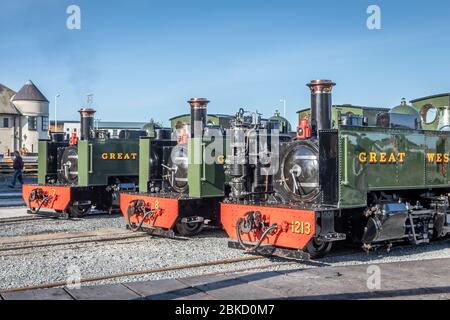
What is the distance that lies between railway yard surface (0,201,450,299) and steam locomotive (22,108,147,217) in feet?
Answer: 8.59

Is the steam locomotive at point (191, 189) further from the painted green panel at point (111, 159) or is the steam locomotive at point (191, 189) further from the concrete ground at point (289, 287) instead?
the concrete ground at point (289, 287)

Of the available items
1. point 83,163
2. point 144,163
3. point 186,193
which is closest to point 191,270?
point 186,193

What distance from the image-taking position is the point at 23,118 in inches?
2240

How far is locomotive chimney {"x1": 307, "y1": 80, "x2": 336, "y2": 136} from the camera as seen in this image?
29.9 ft

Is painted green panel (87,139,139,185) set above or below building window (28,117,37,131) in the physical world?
below

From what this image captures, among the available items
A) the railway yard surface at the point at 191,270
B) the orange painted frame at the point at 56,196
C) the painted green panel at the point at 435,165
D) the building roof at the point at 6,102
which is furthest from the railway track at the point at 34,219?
the building roof at the point at 6,102

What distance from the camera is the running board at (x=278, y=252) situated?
8.18 m

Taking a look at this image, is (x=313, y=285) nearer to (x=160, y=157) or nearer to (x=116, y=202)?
(x=160, y=157)

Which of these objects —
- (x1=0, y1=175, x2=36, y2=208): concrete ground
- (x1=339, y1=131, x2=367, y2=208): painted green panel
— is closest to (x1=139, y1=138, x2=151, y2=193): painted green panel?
(x1=339, y1=131, x2=367, y2=208): painted green panel

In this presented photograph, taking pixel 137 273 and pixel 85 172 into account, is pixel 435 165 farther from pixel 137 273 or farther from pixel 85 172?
pixel 85 172

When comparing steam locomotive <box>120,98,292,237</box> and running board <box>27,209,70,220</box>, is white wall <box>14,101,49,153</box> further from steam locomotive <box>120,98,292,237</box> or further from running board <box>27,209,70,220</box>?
steam locomotive <box>120,98,292,237</box>

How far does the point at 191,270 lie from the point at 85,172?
24.5 ft
